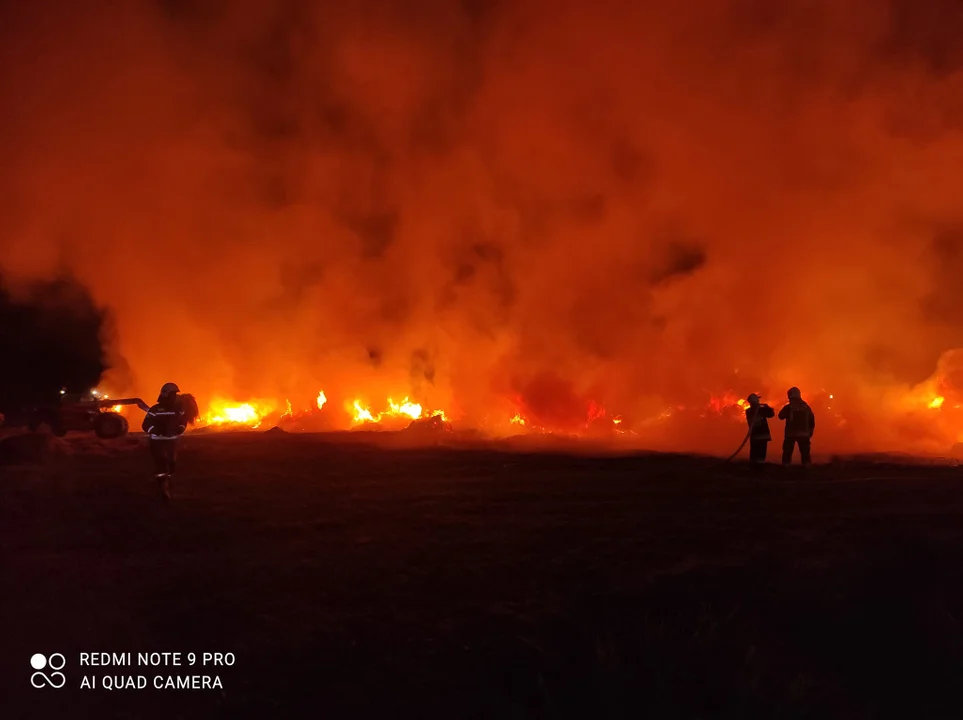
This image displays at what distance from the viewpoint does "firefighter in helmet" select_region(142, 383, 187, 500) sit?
998cm

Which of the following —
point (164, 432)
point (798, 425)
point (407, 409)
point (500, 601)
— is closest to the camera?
point (500, 601)

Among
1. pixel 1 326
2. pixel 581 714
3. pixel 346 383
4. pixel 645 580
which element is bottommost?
pixel 581 714

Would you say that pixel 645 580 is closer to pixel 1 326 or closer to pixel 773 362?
pixel 773 362

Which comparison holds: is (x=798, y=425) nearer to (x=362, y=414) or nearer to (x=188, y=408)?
(x=188, y=408)

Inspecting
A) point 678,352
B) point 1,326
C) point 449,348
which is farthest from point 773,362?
point 1,326

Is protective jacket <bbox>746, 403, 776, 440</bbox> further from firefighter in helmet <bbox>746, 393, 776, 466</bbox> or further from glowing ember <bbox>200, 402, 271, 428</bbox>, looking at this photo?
glowing ember <bbox>200, 402, 271, 428</bbox>

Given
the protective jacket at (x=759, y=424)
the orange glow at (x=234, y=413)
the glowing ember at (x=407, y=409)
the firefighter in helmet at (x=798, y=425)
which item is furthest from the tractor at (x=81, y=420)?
the firefighter in helmet at (x=798, y=425)

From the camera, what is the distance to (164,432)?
10000 mm

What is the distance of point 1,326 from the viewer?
130 feet

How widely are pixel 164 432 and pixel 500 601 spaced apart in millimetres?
6417

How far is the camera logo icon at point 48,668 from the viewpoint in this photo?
4824 millimetres

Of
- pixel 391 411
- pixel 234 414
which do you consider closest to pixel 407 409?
pixel 391 411

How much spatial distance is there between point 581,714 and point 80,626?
13.9 feet

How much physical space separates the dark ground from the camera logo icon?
7cm
